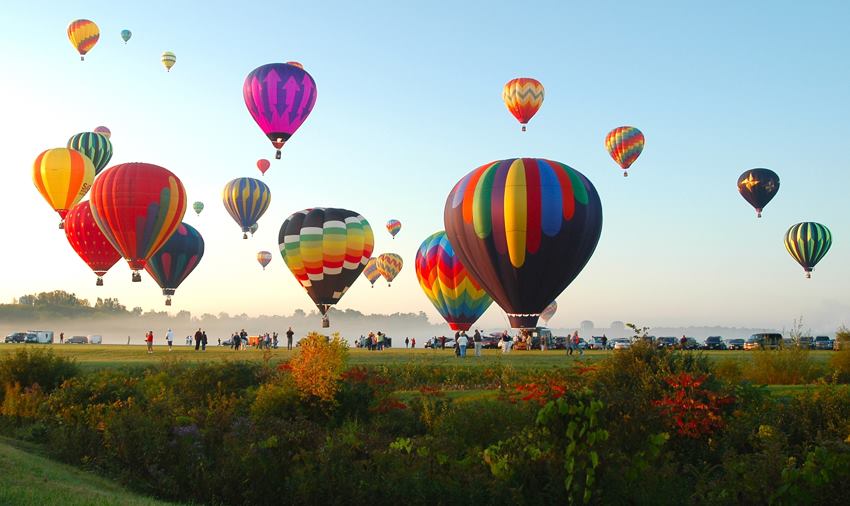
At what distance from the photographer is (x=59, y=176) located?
2405 inches

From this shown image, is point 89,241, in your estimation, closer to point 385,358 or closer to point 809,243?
point 385,358

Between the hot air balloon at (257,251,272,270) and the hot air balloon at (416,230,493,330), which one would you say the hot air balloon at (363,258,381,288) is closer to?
the hot air balloon at (257,251,272,270)

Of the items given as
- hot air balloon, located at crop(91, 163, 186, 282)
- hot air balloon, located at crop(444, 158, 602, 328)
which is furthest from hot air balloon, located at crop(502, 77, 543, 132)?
hot air balloon, located at crop(91, 163, 186, 282)

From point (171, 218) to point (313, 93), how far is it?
1214cm

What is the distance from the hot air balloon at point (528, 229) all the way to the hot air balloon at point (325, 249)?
55.4 feet

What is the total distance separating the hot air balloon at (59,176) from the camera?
201ft

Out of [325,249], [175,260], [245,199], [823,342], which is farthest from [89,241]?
[823,342]

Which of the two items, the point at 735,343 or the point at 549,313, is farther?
the point at 549,313

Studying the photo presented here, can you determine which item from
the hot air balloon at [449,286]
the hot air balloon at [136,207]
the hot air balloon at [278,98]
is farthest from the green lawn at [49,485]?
the hot air balloon at [449,286]

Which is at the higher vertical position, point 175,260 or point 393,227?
point 393,227

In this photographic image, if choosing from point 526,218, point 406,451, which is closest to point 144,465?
point 406,451

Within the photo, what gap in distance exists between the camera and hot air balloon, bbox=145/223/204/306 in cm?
6131

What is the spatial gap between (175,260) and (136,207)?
39.1 feet

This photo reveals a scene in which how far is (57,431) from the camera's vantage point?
18.9m
